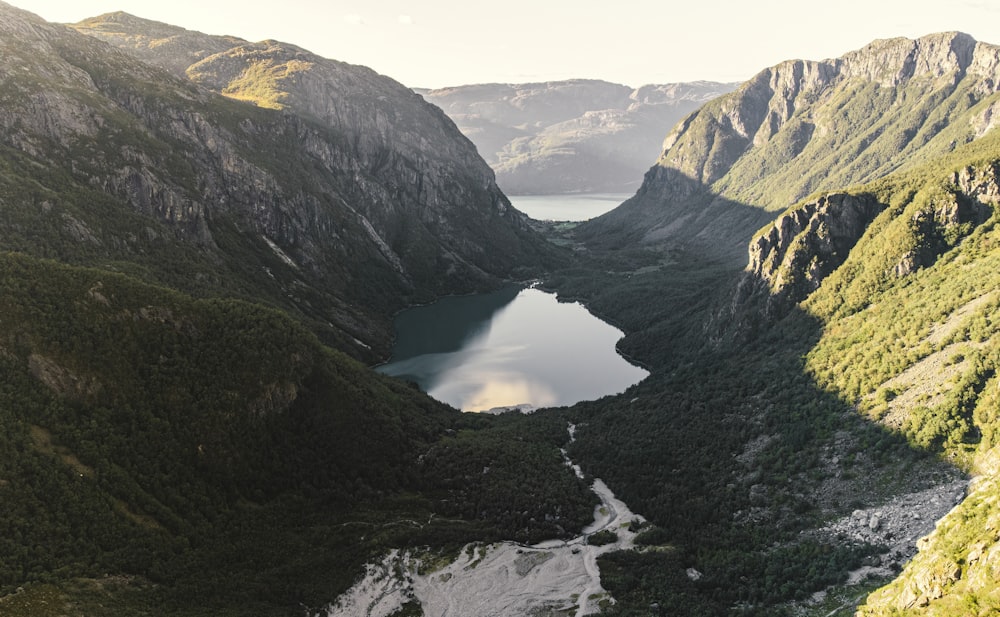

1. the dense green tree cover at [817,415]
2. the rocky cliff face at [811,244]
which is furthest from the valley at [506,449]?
the rocky cliff face at [811,244]

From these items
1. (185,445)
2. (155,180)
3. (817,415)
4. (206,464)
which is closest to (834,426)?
(817,415)

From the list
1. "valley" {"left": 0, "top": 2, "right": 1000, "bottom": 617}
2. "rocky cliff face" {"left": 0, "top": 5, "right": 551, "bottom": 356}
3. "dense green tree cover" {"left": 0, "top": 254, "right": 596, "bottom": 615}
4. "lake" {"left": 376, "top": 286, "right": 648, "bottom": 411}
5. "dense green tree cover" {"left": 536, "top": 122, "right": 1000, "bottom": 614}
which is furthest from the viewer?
"lake" {"left": 376, "top": 286, "right": 648, "bottom": 411}

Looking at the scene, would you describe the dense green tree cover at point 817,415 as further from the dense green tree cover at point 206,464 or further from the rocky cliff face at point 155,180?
the rocky cliff face at point 155,180

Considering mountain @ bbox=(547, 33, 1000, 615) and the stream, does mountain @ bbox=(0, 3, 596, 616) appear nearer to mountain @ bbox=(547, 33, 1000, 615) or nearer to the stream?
the stream

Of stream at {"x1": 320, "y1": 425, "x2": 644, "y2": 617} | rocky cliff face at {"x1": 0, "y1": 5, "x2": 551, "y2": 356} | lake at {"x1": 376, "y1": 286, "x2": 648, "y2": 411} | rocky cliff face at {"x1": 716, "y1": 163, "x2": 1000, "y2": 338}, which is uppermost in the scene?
rocky cliff face at {"x1": 0, "y1": 5, "x2": 551, "y2": 356}

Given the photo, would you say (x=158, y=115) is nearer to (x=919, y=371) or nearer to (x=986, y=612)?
(x=919, y=371)

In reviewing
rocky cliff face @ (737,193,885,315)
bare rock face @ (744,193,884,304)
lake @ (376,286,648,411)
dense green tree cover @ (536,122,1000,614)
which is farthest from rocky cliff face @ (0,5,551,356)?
bare rock face @ (744,193,884,304)

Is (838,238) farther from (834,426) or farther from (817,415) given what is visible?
(834,426)

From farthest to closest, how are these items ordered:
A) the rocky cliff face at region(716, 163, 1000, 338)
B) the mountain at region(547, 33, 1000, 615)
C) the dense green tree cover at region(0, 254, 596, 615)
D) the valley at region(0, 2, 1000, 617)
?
the rocky cliff face at region(716, 163, 1000, 338) < the dense green tree cover at region(0, 254, 596, 615) < the valley at region(0, 2, 1000, 617) < the mountain at region(547, 33, 1000, 615)

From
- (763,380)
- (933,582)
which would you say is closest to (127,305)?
(933,582)
